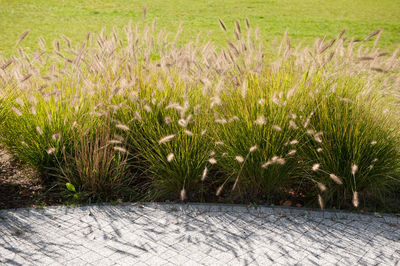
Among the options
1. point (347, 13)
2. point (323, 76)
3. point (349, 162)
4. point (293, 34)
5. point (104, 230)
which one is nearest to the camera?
point (104, 230)

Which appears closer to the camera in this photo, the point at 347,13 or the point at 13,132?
the point at 13,132

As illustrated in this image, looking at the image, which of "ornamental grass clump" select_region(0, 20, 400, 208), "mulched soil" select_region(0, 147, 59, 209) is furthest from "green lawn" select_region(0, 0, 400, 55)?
"ornamental grass clump" select_region(0, 20, 400, 208)

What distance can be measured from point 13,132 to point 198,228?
5.89 ft

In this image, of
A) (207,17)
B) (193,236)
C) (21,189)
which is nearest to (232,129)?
(193,236)

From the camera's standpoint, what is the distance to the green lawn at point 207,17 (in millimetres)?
11180

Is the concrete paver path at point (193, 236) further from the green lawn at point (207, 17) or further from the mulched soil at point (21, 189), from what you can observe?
the green lawn at point (207, 17)

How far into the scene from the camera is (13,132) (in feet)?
12.0

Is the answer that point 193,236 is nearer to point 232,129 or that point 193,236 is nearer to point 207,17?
point 232,129

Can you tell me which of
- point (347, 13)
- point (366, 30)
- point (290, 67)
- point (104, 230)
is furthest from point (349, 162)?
point (347, 13)

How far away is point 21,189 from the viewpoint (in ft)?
11.5

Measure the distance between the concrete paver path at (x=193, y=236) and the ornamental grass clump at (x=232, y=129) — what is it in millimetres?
236

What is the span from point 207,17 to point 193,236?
454 inches

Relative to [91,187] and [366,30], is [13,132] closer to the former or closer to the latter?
[91,187]

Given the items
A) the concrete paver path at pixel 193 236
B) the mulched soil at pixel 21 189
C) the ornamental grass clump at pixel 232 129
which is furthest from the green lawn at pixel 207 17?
the concrete paver path at pixel 193 236
